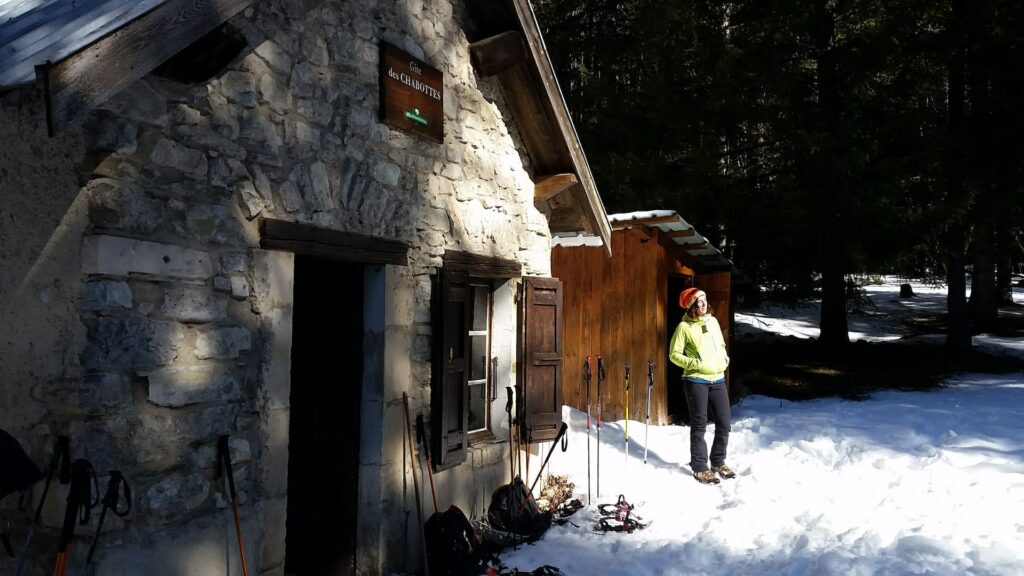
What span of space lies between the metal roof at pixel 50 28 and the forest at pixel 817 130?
409 inches

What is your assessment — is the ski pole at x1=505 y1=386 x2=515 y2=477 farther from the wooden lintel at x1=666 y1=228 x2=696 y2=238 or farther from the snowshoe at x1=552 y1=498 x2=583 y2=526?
the wooden lintel at x1=666 y1=228 x2=696 y2=238


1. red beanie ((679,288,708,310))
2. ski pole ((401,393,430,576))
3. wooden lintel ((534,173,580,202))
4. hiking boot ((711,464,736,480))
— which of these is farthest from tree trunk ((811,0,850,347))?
ski pole ((401,393,430,576))

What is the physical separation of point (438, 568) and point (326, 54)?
3410 millimetres

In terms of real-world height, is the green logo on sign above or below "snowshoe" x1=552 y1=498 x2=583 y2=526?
above

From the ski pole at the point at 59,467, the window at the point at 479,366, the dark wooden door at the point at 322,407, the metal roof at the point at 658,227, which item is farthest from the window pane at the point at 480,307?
Answer: the ski pole at the point at 59,467

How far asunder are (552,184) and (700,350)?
7.02ft

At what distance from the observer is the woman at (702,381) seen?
6.74 metres

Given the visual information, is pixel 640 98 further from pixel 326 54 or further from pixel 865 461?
pixel 326 54

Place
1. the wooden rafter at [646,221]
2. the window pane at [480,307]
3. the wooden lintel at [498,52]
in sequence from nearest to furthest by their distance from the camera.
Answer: the wooden lintel at [498,52] → the window pane at [480,307] → the wooden rafter at [646,221]

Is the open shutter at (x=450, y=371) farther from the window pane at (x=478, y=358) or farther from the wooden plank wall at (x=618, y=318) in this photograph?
the wooden plank wall at (x=618, y=318)

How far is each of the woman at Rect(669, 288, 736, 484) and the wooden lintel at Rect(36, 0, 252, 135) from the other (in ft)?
16.4

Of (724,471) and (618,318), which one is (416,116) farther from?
(618,318)

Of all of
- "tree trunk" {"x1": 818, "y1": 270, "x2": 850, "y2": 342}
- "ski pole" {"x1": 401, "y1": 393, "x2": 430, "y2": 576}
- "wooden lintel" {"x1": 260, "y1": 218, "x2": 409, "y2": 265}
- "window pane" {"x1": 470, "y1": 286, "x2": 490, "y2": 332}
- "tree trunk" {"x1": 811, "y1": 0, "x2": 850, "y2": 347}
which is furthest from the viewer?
"tree trunk" {"x1": 818, "y1": 270, "x2": 850, "y2": 342}

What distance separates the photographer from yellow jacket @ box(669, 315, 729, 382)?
673cm
